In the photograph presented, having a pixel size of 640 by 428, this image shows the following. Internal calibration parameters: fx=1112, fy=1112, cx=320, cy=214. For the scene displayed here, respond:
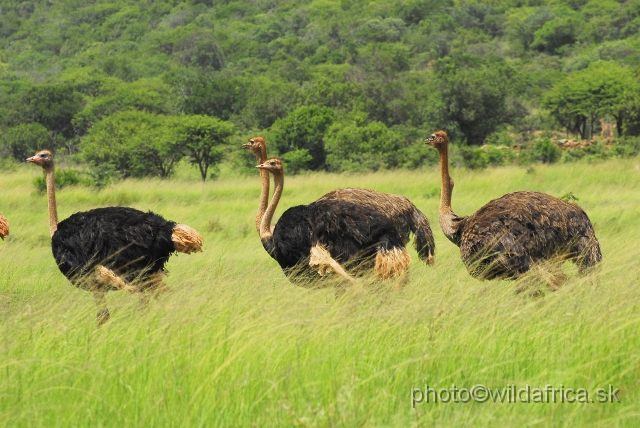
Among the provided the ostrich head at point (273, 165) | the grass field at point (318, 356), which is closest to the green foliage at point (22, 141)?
the ostrich head at point (273, 165)

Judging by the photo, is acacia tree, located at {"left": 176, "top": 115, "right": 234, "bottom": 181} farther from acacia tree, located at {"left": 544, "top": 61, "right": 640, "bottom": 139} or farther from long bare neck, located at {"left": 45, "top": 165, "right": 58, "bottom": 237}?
long bare neck, located at {"left": 45, "top": 165, "right": 58, "bottom": 237}

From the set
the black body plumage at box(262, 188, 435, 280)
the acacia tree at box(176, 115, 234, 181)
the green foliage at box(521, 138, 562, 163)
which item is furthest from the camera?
the acacia tree at box(176, 115, 234, 181)

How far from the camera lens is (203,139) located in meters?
22.6

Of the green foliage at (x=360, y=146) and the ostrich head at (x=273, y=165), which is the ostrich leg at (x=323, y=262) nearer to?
the ostrich head at (x=273, y=165)

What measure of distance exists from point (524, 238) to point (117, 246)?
233 centimetres

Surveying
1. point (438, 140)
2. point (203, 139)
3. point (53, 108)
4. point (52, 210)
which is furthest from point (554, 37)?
point (52, 210)

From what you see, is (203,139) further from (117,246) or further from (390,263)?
(390,263)

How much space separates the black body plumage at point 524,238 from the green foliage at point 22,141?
23.6 meters

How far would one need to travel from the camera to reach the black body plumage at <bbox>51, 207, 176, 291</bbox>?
6.47 metres

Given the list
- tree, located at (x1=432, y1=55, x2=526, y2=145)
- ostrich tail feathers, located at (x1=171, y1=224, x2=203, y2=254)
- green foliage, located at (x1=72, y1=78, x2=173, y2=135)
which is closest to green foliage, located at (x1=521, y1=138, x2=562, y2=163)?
tree, located at (x1=432, y1=55, x2=526, y2=145)

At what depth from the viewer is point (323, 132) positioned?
23.7 metres

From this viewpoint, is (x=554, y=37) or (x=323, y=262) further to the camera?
(x=554, y=37)

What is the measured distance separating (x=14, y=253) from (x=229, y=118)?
23467 millimetres

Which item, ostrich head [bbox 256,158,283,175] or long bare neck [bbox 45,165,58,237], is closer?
long bare neck [bbox 45,165,58,237]
